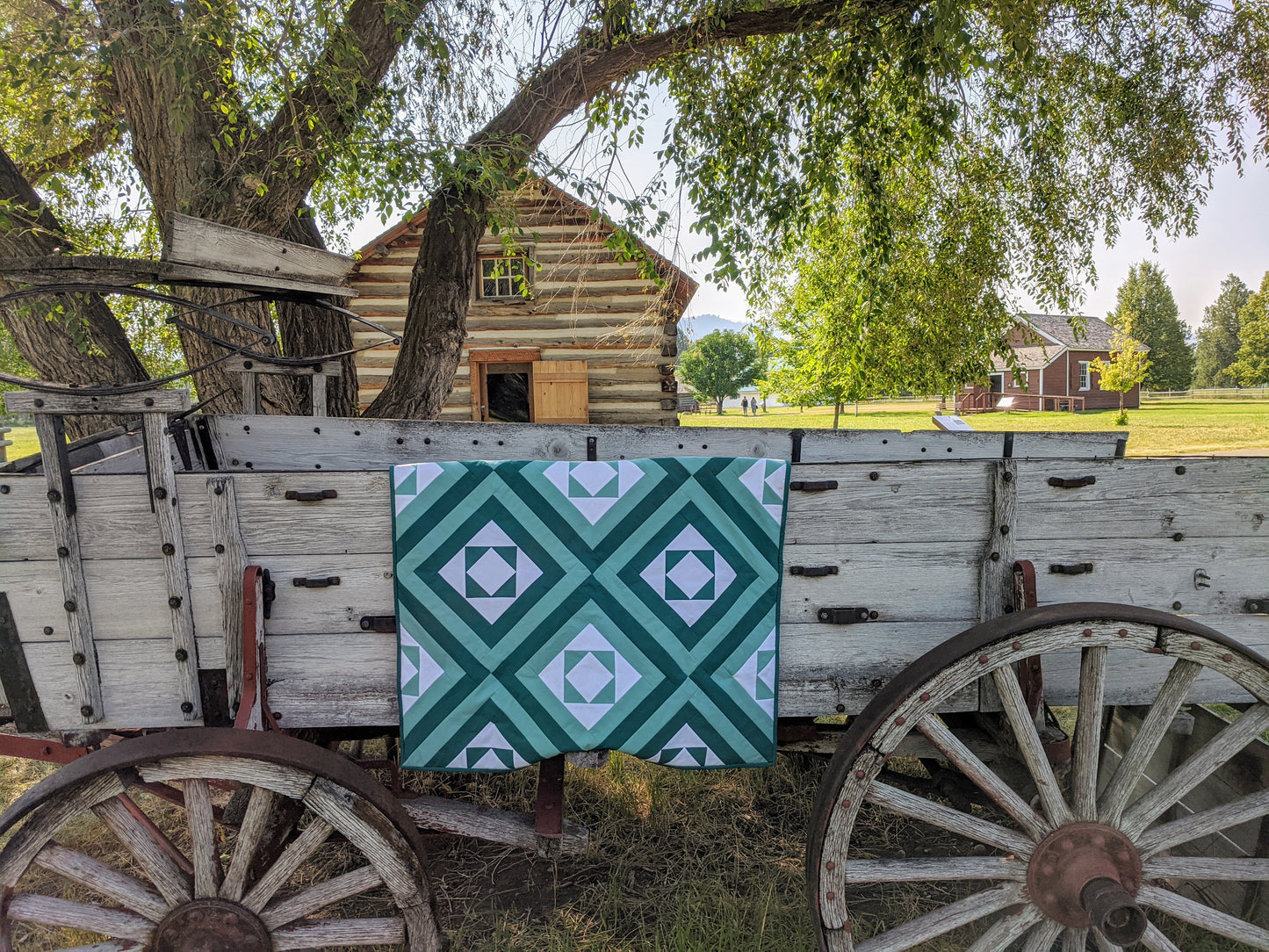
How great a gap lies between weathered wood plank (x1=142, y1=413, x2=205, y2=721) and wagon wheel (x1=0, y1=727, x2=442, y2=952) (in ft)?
0.54

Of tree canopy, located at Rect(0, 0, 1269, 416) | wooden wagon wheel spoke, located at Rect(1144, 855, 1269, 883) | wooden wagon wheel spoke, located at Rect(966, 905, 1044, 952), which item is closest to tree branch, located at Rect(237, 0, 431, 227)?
tree canopy, located at Rect(0, 0, 1269, 416)

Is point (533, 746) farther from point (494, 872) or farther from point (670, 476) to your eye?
point (494, 872)

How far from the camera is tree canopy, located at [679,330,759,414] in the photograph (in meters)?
83.9

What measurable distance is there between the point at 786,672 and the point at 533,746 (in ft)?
2.21

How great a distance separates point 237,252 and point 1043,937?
288 centimetres

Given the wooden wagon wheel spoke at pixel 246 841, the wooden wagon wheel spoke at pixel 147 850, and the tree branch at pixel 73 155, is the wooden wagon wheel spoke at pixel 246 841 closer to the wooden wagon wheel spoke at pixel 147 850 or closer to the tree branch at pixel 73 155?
the wooden wagon wheel spoke at pixel 147 850

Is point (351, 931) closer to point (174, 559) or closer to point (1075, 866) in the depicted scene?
point (174, 559)

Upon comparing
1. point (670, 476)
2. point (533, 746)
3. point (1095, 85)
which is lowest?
point (533, 746)

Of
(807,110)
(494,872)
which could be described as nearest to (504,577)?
(494,872)

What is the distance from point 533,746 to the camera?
5.69 ft

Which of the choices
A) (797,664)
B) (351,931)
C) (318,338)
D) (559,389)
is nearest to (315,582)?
(351,931)

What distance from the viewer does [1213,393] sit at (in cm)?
5294

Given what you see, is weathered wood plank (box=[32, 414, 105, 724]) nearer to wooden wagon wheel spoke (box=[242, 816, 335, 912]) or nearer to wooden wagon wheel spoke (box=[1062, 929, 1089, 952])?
wooden wagon wheel spoke (box=[242, 816, 335, 912])

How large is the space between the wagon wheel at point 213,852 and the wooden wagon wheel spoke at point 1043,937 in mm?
1483
